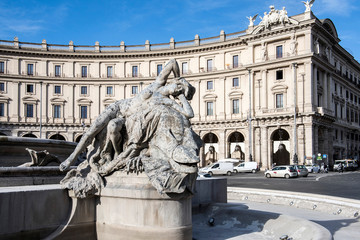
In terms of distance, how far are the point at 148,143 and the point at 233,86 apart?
4916 cm

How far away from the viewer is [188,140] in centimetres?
487

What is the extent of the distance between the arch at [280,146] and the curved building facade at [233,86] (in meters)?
0.14

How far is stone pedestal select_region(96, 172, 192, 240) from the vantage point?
4.57 m

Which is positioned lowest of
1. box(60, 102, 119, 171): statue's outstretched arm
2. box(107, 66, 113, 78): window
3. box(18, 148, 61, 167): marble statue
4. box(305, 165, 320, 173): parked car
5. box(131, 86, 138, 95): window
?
box(305, 165, 320, 173): parked car

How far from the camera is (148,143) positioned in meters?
5.13

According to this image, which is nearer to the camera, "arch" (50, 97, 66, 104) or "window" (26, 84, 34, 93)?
"window" (26, 84, 34, 93)

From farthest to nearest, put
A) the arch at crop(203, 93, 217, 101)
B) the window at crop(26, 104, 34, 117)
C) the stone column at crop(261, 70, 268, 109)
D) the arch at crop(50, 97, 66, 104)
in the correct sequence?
the arch at crop(50, 97, 66, 104)
the window at crop(26, 104, 34, 117)
the arch at crop(203, 93, 217, 101)
the stone column at crop(261, 70, 268, 109)

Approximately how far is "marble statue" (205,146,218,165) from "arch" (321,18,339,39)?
22.3 meters

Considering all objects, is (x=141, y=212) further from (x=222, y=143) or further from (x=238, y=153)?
(x=222, y=143)

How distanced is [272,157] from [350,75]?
24.5 metres

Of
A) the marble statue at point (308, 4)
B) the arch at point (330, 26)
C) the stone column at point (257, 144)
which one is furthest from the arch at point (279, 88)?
the arch at point (330, 26)

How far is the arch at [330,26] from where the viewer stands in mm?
50531

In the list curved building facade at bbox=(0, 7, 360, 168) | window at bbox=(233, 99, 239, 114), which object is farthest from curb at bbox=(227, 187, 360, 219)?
window at bbox=(233, 99, 239, 114)

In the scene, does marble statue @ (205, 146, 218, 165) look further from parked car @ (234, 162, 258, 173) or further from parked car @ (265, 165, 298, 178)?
parked car @ (265, 165, 298, 178)
